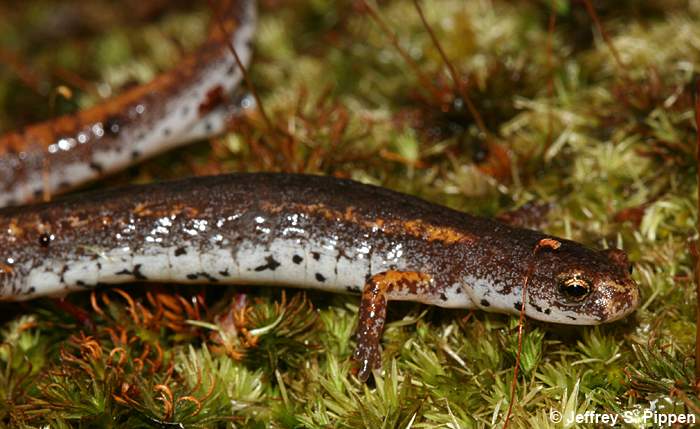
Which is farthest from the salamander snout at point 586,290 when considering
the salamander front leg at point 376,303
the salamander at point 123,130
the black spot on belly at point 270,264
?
the salamander at point 123,130

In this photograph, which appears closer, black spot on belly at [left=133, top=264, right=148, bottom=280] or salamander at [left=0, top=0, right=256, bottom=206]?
black spot on belly at [left=133, top=264, right=148, bottom=280]

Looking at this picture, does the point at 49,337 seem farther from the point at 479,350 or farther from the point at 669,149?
the point at 669,149

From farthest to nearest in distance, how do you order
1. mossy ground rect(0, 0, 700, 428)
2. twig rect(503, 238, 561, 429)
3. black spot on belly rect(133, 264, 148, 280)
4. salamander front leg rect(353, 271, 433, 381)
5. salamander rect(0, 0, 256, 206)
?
1. salamander rect(0, 0, 256, 206)
2. black spot on belly rect(133, 264, 148, 280)
3. salamander front leg rect(353, 271, 433, 381)
4. mossy ground rect(0, 0, 700, 428)
5. twig rect(503, 238, 561, 429)

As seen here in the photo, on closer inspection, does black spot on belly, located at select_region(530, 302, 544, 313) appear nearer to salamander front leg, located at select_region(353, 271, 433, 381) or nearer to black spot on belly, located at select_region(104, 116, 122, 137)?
salamander front leg, located at select_region(353, 271, 433, 381)

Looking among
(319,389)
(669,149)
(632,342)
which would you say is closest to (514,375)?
(632,342)

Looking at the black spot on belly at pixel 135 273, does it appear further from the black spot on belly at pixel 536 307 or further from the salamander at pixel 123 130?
the black spot on belly at pixel 536 307

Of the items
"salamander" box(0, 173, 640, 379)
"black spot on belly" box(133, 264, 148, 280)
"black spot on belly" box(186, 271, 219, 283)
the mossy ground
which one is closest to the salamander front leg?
"salamander" box(0, 173, 640, 379)

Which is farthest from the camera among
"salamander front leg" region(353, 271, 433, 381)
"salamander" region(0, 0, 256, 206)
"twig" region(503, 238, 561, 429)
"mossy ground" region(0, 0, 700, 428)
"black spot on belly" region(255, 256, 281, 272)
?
"salamander" region(0, 0, 256, 206)
